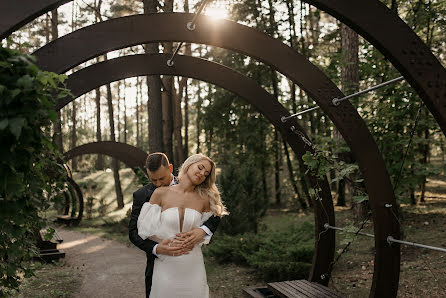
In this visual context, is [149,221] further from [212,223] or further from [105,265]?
[105,265]

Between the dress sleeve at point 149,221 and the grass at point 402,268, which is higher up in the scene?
the dress sleeve at point 149,221

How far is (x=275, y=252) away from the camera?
297 inches

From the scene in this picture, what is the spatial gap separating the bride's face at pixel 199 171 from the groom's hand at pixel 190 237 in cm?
40

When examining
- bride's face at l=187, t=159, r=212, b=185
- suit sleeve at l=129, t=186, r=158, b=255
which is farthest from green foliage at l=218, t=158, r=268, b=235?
bride's face at l=187, t=159, r=212, b=185

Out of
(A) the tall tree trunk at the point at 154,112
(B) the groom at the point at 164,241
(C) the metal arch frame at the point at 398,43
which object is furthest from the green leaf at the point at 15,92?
(A) the tall tree trunk at the point at 154,112

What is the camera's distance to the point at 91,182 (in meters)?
25.1

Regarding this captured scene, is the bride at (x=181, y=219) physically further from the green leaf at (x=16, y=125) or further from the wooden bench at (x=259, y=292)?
the wooden bench at (x=259, y=292)

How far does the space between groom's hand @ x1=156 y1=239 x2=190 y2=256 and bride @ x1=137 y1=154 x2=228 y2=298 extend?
2.1 inches

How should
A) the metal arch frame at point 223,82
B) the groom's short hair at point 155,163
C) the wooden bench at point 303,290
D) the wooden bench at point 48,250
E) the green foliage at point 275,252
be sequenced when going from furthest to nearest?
the wooden bench at point 48,250 < the green foliage at point 275,252 < the metal arch frame at point 223,82 < the wooden bench at point 303,290 < the groom's short hair at point 155,163

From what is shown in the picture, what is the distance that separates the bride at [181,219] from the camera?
340 cm

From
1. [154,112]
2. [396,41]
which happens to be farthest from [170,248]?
[154,112]

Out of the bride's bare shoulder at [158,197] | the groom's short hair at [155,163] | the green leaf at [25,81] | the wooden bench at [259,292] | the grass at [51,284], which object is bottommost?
the grass at [51,284]

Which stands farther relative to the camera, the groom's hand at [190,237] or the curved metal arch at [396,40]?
the groom's hand at [190,237]

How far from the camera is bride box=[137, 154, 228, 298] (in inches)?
134
